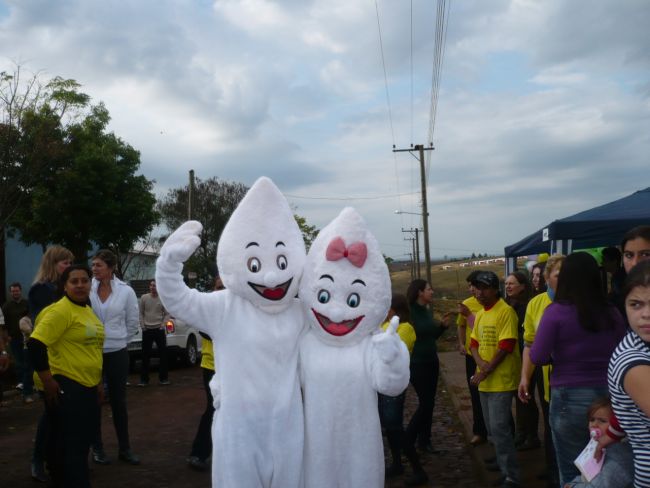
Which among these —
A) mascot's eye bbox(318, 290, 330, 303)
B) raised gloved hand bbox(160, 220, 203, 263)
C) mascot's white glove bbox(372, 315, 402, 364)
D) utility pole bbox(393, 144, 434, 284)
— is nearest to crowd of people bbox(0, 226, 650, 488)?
mascot's white glove bbox(372, 315, 402, 364)

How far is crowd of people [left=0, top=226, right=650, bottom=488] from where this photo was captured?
2.83 meters

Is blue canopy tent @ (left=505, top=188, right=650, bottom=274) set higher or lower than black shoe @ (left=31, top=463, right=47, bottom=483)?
higher

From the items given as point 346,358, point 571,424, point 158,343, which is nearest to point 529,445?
point 571,424

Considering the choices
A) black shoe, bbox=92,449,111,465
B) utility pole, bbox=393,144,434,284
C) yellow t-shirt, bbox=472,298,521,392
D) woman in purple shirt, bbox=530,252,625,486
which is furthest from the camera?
utility pole, bbox=393,144,434,284

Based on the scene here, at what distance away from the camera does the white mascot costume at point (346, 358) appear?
3.72 meters

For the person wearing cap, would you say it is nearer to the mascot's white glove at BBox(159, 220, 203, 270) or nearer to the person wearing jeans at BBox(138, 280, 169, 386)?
the mascot's white glove at BBox(159, 220, 203, 270)

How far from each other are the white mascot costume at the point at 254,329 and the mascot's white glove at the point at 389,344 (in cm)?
52

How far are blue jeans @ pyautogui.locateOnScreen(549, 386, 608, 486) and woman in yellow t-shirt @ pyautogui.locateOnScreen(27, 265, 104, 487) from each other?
3.31 meters

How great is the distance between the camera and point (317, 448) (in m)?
3.72

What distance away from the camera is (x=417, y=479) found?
585cm

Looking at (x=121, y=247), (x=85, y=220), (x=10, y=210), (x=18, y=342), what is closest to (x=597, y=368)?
(x=18, y=342)

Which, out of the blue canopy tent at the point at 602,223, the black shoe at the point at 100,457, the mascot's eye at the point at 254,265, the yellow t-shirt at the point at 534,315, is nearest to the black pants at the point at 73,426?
the black shoe at the point at 100,457

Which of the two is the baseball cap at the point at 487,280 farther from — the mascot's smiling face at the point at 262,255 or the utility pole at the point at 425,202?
the utility pole at the point at 425,202

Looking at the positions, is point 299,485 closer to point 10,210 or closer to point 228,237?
point 228,237
